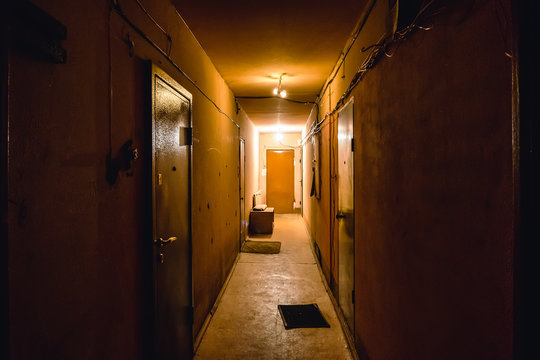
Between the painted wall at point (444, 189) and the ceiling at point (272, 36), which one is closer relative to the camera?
the painted wall at point (444, 189)

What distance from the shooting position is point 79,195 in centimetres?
121

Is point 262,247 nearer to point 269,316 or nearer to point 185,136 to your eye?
point 269,316

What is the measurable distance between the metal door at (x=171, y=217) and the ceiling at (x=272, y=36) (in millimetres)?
702

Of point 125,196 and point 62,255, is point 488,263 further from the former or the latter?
point 125,196

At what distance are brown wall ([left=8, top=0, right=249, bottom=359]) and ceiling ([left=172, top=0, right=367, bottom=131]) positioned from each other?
1.78 ft

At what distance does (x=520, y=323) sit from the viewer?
0.80 meters

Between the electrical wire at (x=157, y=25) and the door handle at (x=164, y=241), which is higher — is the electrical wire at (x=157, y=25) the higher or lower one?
the higher one

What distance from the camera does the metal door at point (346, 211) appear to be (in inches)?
114

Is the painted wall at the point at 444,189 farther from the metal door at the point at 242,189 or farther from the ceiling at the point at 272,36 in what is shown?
the metal door at the point at 242,189

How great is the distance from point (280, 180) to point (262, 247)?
16.9ft

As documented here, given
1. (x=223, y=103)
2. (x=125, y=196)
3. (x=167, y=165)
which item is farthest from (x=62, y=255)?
(x=223, y=103)

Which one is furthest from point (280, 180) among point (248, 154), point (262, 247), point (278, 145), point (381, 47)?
point (381, 47)

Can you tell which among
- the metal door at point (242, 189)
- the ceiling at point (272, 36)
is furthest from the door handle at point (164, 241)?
the metal door at point (242, 189)

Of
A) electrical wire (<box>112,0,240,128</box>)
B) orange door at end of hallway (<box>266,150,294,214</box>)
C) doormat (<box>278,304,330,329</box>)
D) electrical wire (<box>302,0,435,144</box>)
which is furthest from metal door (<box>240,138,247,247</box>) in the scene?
orange door at end of hallway (<box>266,150,294,214</box>)
